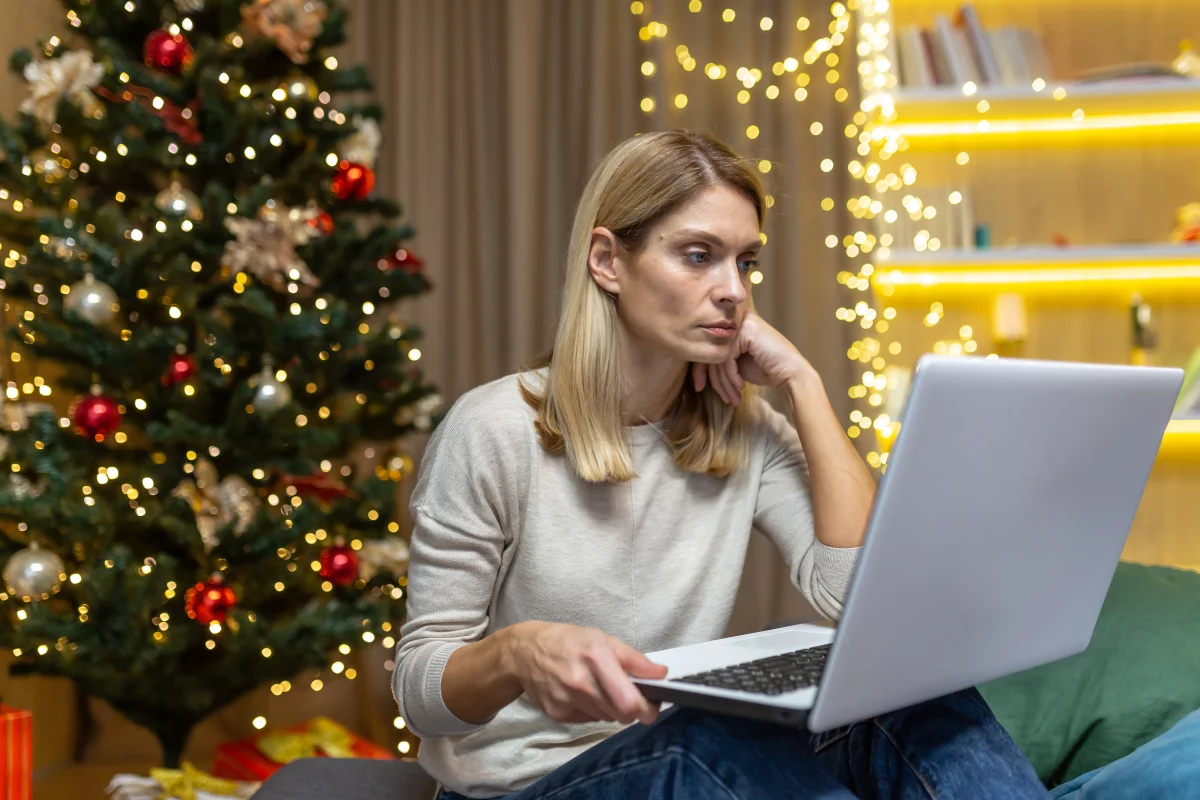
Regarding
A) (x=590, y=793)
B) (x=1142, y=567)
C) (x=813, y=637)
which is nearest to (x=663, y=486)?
(x=813, y=637)

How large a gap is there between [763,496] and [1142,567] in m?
0.58

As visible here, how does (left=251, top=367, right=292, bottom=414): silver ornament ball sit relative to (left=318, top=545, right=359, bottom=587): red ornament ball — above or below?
above

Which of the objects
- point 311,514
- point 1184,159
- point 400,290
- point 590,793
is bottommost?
point 311,514

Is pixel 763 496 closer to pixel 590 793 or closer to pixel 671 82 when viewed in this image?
pixel 590 793

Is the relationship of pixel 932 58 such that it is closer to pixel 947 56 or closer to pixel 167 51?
pixel 947 56

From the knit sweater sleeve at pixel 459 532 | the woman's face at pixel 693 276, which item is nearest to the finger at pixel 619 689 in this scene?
the knit sweater sleeve at pixel 459 532

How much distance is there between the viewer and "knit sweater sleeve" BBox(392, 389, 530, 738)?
1.15 m

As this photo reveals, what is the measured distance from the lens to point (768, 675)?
826 millimetres

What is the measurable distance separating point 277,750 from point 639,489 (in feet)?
4.60

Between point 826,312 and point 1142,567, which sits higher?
point 826,312

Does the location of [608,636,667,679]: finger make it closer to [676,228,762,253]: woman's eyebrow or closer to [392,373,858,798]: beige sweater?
[392,373,858,798]: beige sweater

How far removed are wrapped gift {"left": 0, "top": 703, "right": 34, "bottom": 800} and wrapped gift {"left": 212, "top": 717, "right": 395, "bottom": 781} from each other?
1.60 feet

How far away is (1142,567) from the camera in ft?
5.18

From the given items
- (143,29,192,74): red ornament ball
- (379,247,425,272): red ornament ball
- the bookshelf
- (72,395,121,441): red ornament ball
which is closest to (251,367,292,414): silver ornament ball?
(72,395,121,441): red ornament ball
